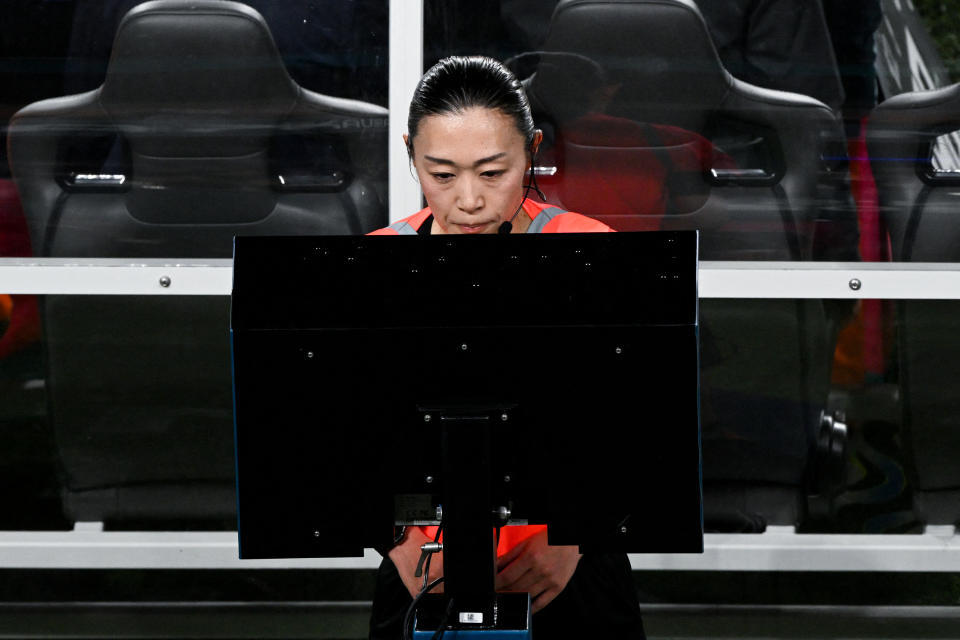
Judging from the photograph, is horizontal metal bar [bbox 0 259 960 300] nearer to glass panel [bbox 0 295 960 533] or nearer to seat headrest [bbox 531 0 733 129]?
glass panel [bbox 0 295 960 533]

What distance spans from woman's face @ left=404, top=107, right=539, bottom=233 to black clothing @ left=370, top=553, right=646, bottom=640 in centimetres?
57

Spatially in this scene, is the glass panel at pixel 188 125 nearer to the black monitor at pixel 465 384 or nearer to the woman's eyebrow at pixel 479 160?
the woman's eyebrow at pixel 479 160

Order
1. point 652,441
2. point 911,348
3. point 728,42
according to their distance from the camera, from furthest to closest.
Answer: point 911,348 < point 728,42 < point 652,441

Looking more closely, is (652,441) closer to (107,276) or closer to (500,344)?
(500,344)

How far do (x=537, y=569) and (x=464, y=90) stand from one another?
2.44 ft

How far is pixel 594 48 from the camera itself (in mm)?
2492

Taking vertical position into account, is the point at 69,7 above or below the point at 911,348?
above

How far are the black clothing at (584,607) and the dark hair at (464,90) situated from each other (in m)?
0.73

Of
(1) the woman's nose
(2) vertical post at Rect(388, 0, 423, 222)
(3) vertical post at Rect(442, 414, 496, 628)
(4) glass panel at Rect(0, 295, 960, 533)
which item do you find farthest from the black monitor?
(4) glass panel at Rect(0, 295, 960, 533)

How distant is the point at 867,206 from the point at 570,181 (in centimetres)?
70

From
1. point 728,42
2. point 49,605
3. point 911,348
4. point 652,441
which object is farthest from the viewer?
point 49,605

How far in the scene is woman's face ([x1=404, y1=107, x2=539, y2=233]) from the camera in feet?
5.61

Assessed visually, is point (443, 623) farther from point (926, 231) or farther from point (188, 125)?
point (926, 231)

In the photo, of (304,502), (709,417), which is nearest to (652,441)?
(304,502)
